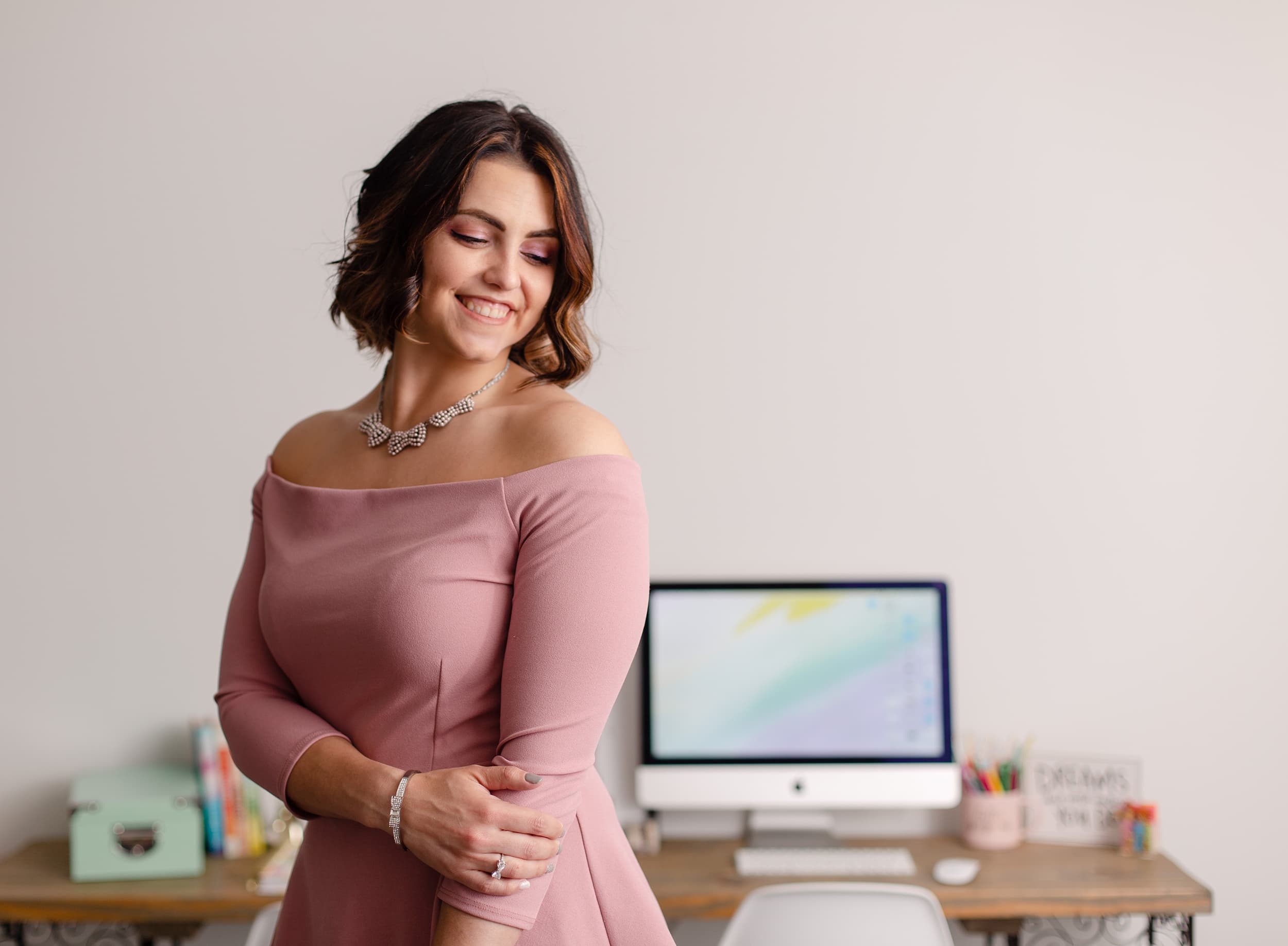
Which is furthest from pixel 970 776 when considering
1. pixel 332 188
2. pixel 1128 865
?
pixel 332 188

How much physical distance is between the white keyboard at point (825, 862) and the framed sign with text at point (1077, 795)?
1.08 ft

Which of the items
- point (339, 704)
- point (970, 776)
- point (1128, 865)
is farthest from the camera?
point (970, 776)

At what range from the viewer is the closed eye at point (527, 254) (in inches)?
42.8

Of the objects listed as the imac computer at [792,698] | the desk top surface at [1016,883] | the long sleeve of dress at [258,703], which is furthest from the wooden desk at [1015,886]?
the long sleeve of dress at [258,703]

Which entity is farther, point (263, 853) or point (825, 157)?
point (825, 157)

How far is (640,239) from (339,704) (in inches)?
62.7

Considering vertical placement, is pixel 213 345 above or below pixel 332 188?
below

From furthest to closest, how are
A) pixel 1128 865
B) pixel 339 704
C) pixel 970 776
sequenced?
pixel 970 776
pixel 1128 865
pixel 339 704

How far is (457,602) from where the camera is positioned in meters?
1.00

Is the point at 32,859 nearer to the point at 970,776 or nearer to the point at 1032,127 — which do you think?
the point at 970,776

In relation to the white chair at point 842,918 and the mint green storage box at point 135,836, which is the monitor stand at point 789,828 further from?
the mint green storage box at point 135,836

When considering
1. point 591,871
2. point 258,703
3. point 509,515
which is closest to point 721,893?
point 591,871

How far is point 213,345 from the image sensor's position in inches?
96.8

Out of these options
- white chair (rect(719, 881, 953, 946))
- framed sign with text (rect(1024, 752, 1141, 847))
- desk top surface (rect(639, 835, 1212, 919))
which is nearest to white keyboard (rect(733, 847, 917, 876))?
desk top surface (rect(639, 835, 1212, 919))
